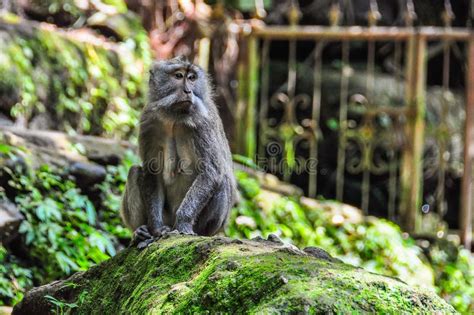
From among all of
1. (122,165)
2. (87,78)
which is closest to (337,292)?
(122,165)

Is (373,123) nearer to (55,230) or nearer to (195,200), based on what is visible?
(55,230)

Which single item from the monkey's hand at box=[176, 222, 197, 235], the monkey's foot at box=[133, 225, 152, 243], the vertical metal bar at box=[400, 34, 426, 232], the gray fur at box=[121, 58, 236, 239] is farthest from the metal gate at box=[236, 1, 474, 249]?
the monkey's foot at box=[133, 225, 152, 243]

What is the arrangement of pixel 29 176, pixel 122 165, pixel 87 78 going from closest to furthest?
pixel 29 176, pixel 122 165, pixel 87 78

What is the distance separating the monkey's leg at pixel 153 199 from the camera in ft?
17.8

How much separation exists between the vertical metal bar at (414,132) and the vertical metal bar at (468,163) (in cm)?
55

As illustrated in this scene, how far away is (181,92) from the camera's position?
5.54 meters

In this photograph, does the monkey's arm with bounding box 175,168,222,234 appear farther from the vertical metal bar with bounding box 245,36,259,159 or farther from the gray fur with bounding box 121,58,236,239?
the vertical metal bar with bounding box 245,36,259,159

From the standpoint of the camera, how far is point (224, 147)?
5.80 m

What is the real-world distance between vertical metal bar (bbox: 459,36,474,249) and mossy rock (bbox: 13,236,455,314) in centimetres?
533

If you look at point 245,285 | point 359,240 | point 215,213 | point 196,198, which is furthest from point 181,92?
point 359,240

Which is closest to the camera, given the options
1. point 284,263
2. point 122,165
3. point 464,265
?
point 284,263

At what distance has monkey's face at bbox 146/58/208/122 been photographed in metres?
5.53

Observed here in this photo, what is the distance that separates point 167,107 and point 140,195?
70 cm

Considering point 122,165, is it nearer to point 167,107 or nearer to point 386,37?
point 167,107
